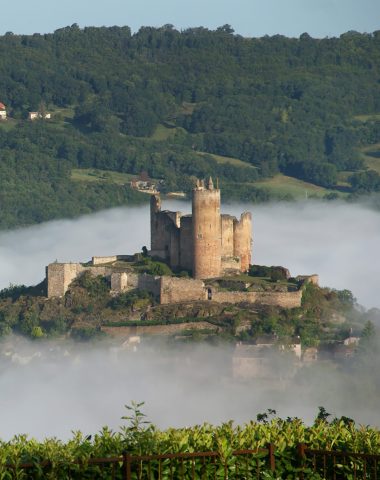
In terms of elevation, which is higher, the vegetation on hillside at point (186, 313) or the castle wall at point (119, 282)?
the castle wall at point (119, 282)

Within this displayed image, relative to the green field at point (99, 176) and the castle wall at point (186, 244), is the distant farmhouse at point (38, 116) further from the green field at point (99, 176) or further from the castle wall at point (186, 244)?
the castle wall at point (186, 244)

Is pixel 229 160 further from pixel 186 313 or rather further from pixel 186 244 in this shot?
pixel 186 313

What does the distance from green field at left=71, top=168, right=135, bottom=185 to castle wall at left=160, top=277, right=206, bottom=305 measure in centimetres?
4245

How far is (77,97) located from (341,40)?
2858 centimetres

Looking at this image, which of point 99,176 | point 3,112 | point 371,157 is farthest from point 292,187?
point 3,112

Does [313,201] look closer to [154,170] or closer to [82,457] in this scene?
[154,170]

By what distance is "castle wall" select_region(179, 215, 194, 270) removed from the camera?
64.9 meters

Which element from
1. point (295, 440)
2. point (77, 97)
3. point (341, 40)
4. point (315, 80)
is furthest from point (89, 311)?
point (341, 40)

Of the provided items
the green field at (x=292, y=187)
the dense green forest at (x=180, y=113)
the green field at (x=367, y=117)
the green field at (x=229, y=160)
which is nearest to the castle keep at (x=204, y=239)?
the dense green forest at (x=180, y=113)

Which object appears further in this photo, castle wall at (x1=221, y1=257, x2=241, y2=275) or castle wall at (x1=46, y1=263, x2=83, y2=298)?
castle wall at (x1=46, y1=263, x2=83, y2=298)

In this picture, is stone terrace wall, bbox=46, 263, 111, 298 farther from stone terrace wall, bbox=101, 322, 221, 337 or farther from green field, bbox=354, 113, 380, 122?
green field, bbox=354, 113, 380, 122

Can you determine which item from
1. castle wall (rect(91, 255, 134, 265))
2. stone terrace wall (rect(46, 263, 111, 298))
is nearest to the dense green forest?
castle wall (rect(91, 255, 134, 265))

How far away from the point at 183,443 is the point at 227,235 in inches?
1623

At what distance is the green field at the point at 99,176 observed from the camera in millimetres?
108062
